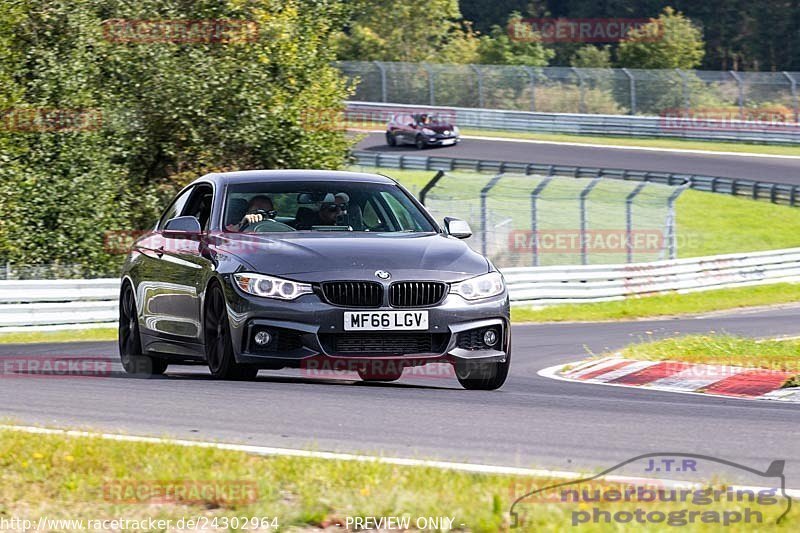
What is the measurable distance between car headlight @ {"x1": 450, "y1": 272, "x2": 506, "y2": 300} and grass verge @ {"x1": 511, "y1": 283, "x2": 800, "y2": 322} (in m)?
14.5

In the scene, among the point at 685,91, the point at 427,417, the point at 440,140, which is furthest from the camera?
the point at 685,91

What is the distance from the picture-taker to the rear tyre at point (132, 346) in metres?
10.9

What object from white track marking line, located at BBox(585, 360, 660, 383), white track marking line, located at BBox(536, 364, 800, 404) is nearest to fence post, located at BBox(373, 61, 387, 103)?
white track marking line, located at BBox(536, 364, 800, 404)

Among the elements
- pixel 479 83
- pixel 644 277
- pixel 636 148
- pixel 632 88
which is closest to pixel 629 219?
pixel 644 277

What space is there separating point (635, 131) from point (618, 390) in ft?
145

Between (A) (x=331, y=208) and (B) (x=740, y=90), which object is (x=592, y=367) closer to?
(A) (x=331, y=208)

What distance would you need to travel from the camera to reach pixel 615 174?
40.5 m

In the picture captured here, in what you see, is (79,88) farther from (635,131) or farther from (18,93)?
(635,131)

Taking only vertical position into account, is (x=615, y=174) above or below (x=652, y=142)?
above

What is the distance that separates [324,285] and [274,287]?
0.32 meters

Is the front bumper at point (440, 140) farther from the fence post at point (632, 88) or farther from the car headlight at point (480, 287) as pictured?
the car headlight at point (480, 287)

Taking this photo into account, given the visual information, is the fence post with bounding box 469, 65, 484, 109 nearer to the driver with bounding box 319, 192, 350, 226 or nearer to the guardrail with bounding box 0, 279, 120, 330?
the guardrail with bounding box 0, 279, 120, 330

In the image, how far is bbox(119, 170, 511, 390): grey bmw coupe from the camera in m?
8.61

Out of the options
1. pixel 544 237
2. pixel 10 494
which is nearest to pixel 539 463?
pixel 10 494
